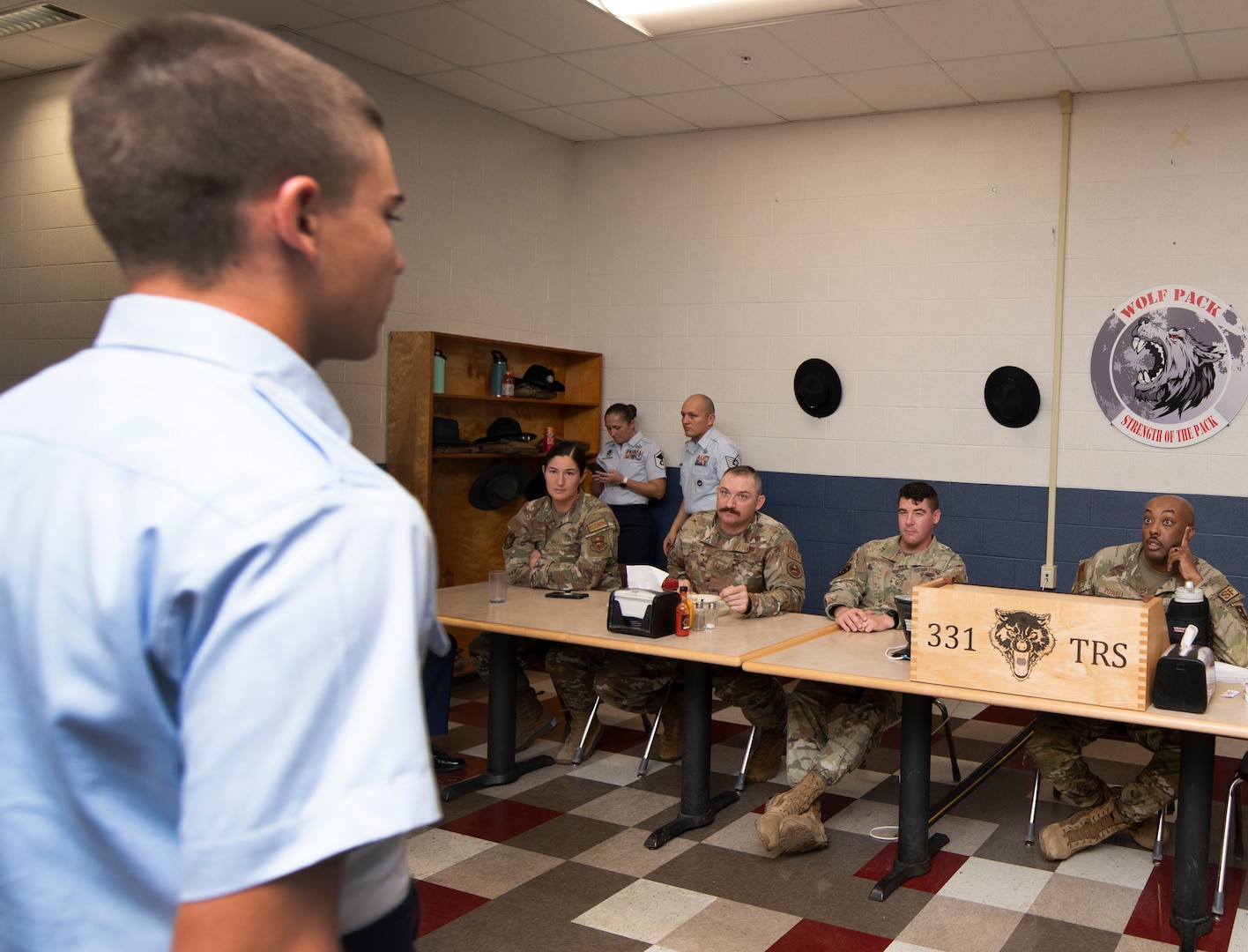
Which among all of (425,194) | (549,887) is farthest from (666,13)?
(549,887)

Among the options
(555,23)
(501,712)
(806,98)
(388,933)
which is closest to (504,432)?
(555,23)

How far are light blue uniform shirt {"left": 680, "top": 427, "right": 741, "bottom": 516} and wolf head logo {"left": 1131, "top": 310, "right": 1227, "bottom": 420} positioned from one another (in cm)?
232

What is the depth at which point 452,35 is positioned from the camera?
534cm

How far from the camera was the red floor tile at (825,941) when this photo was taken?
2906 millimetres

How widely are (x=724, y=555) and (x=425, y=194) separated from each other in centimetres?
289

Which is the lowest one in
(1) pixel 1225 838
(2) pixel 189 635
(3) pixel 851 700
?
(1) pixel 1225 838

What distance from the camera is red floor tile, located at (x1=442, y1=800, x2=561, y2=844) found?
377cm

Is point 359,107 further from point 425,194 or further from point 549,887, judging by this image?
point 425,194

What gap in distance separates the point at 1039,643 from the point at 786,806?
3.61 ft

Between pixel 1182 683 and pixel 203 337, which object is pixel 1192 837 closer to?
pixel 1182 683

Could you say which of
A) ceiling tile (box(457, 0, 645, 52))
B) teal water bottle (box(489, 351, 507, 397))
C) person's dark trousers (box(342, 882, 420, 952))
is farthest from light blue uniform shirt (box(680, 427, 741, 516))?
person's dark trousers (box(342, 882, 420, 952))

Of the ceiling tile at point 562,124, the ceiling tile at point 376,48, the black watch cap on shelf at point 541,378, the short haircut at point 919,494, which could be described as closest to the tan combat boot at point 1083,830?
the short haircut at point 919,494

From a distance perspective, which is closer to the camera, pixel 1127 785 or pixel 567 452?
pixel 1127 785

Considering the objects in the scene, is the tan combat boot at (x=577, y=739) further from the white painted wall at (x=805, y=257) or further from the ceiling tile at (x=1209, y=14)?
the ceiling tile at (x=1209, y=14)
